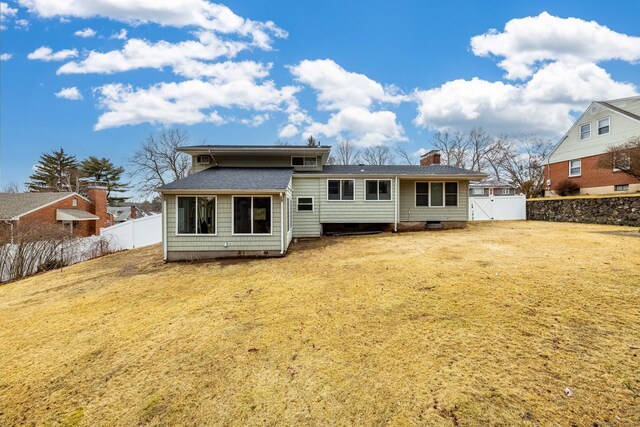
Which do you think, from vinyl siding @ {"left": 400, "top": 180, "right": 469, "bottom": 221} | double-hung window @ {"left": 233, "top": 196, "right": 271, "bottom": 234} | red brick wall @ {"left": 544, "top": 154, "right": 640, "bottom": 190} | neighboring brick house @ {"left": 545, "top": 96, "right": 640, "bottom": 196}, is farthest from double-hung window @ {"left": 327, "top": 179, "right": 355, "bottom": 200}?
red brick wall @ {"left": 544, "top": 154, "right": 640, "bottom": 190}

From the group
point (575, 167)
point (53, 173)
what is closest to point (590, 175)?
point (575, 167)

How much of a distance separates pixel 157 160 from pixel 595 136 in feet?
133

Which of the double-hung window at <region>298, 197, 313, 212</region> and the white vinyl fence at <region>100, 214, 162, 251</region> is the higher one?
the double-hung window at <region>298, 197, 313, 212</region>

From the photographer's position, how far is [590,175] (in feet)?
63.3

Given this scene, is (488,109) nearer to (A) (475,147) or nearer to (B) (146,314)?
(A) (475,147)

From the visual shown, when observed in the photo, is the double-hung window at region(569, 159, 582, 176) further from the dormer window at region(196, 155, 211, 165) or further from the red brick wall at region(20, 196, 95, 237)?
the red brick wall at region(20, 196, 95, 237)

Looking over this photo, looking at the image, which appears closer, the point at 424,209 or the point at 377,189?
the point at 377,189

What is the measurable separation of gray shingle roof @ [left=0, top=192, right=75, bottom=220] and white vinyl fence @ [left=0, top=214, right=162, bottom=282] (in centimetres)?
1116

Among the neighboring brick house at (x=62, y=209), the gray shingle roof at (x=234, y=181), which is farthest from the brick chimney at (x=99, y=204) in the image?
the gray shingle roof at (x=234, y=181)

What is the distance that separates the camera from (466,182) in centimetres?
1518

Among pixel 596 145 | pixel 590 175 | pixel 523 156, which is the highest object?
pixel 523 156

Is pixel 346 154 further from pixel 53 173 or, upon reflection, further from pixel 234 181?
pixel 53 173

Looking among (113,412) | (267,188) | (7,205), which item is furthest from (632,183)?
(7,205)

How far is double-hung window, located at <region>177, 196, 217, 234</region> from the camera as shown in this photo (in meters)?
10.2
